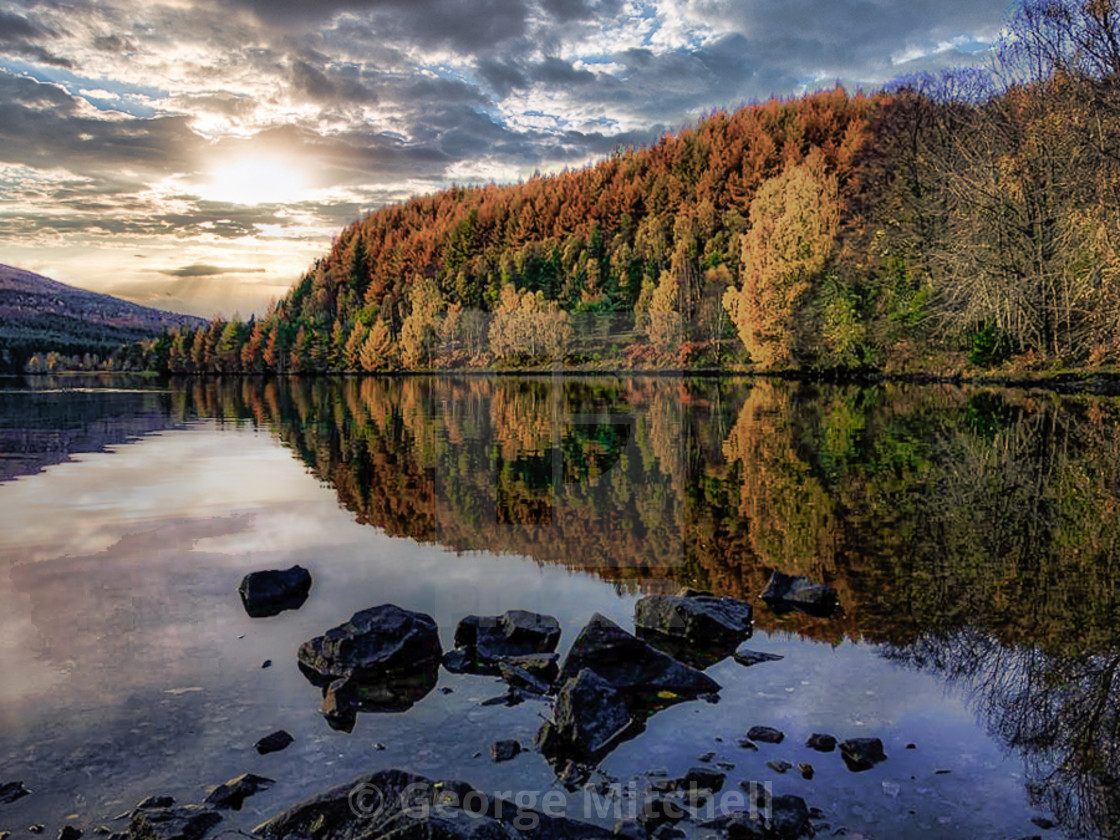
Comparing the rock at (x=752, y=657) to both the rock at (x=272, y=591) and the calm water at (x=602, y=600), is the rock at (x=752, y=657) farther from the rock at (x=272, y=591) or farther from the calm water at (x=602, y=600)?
the rock at (x=272, y=591)

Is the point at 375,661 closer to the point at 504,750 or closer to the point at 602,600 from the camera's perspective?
the point at 504,750

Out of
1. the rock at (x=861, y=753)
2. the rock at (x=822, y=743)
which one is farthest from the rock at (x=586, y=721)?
the rock at (x=861, y=753)

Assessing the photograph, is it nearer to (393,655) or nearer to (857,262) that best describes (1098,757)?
(393,655)

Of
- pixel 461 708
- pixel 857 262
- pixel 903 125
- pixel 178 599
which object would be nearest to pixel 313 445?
pixel 178 599

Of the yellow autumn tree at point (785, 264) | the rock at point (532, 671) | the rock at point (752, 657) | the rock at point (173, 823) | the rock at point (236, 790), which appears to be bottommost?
the rock at point (752, 657)

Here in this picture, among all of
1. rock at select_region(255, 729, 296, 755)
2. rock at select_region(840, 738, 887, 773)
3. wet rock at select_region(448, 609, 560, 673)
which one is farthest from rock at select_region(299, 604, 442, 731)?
rock at select_region(840, 738, 887, 773)

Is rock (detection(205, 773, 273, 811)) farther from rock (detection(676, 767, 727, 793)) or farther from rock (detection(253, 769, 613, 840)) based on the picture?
rock (detection(676, 767, 727, 793))

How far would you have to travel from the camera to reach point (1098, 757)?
208 inches

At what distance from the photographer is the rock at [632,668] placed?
6672 mm

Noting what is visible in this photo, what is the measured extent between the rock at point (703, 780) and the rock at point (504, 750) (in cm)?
123

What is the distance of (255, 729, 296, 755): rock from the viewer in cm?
567

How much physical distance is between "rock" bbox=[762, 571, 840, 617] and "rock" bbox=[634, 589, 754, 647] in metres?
0.47

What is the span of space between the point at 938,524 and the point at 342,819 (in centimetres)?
1099

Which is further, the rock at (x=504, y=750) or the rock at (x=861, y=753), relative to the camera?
the rock at (x=504, y=750)
